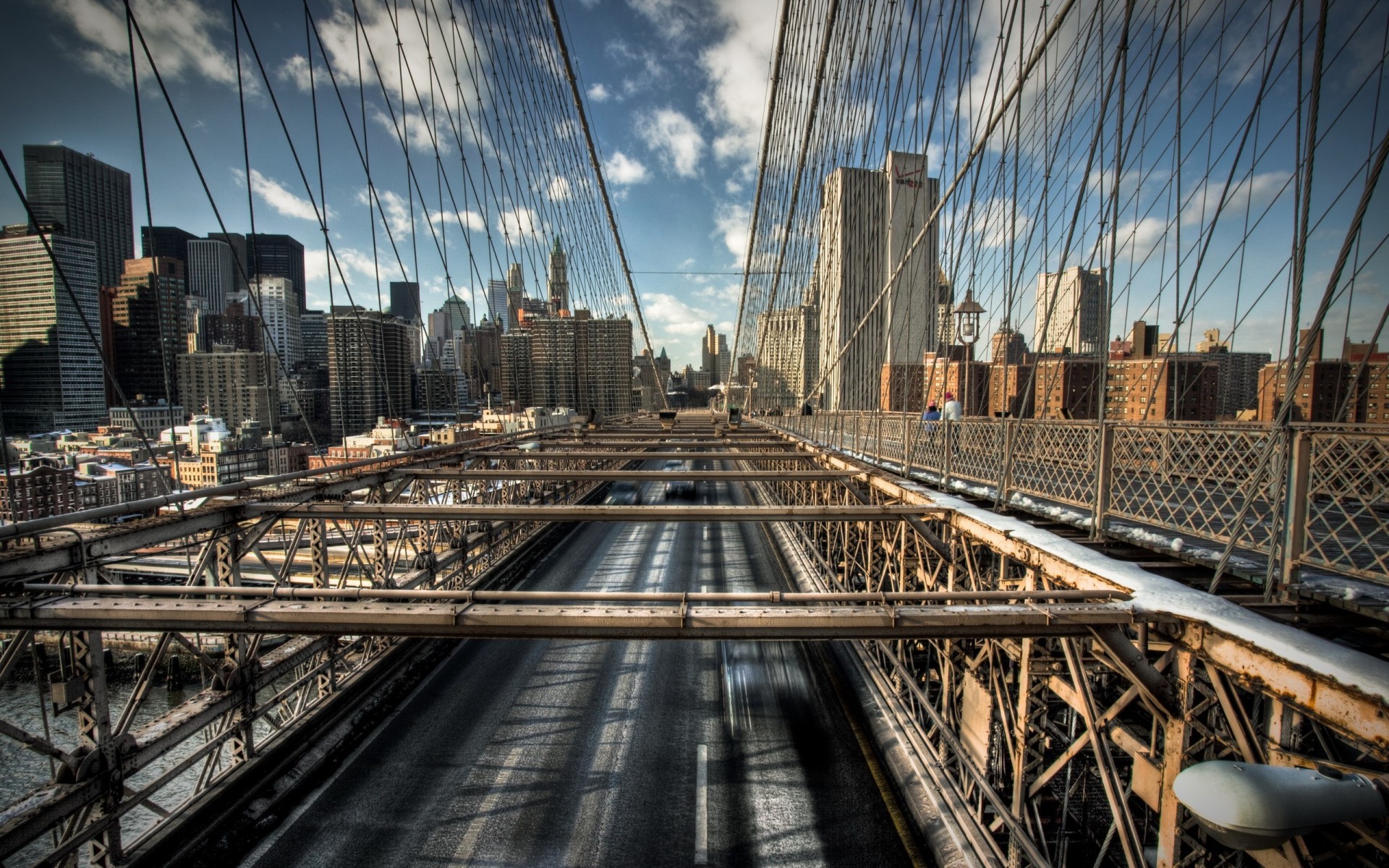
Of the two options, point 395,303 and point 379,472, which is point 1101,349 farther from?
point 395,303

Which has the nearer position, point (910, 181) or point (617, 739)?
point (617, 739)

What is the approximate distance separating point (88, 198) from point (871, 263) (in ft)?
89.3

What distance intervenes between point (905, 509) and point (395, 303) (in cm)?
9921

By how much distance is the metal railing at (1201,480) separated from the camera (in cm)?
466

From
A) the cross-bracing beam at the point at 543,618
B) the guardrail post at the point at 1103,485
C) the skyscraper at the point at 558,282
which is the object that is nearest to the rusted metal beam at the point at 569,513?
the guardrail post at the point at 1103,485

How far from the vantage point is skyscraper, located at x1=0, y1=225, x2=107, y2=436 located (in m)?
7.28

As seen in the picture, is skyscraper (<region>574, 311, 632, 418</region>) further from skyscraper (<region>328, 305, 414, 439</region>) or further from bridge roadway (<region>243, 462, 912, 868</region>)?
bridge roadway (<region>243, 462, 912, 868</region>)

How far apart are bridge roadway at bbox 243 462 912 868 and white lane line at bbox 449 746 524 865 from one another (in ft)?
0.07

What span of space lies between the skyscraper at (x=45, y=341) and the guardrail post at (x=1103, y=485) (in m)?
11.2

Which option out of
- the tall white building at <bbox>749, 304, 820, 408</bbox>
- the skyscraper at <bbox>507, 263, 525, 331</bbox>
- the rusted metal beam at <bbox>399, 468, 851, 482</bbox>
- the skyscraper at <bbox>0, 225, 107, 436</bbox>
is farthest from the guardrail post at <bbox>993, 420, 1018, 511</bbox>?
the tall white building at <bbox>749, 304, 820, 408</bbox>

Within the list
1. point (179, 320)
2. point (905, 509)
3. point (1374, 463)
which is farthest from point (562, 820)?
point (179, 320)

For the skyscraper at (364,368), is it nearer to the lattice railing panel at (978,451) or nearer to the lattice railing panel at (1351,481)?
the lattice railing panel at (978,451)

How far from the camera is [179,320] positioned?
12.9 metres

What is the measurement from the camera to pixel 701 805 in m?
8.34
